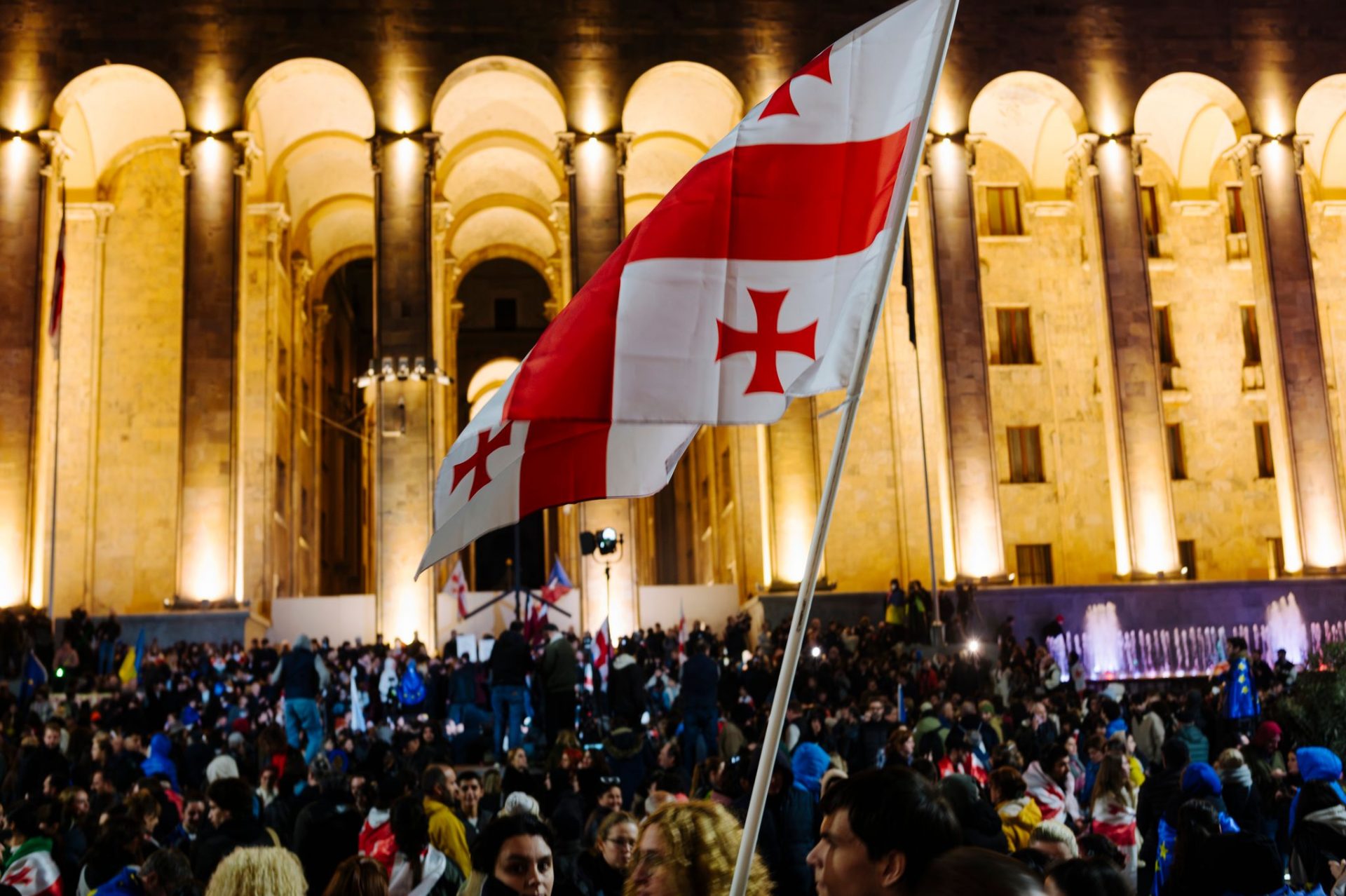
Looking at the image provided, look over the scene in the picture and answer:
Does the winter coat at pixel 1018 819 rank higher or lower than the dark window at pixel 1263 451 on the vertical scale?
lower

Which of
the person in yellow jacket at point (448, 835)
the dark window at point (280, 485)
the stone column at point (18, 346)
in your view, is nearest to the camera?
the person in yellow jacket at point (448, 835)

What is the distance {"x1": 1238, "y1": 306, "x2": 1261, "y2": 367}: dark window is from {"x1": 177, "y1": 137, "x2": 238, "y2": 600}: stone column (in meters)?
24.0

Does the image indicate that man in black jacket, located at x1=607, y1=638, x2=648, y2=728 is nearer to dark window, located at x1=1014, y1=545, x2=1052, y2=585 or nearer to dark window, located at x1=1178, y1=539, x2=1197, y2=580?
dark window, located at x1=1014, y1=545, x2=1052, y2=585

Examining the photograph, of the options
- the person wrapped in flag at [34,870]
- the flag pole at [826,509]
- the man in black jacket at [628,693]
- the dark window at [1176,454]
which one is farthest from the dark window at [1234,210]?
the flag pole at [826,509]

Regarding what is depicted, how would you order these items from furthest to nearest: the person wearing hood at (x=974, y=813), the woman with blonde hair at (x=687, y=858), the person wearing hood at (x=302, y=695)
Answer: the person wearing hood at (x=302, y=695) < the person wearing hood at (x=974, y=813) < the woman with blonde hair at (x=687, y=858)

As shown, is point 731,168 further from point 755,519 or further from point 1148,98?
point 1148,98

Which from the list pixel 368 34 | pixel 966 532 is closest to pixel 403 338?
pixel 368 34

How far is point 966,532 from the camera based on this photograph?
30.4 metres

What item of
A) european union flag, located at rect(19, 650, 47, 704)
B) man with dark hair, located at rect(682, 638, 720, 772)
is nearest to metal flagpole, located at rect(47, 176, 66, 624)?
european union flag, located at rect(19, 650, 47, 704)

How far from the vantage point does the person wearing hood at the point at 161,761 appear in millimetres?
13828

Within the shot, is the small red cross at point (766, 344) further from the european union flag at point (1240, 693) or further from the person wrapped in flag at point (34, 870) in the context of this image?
the european union flag at point (1240, 693)

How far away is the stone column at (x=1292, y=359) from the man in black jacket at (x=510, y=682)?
20915 mm

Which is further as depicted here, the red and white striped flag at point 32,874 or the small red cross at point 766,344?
the red and white striped flag at point 32,874

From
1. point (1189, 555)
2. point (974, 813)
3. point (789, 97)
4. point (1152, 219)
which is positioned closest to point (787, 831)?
point (974, 813)
